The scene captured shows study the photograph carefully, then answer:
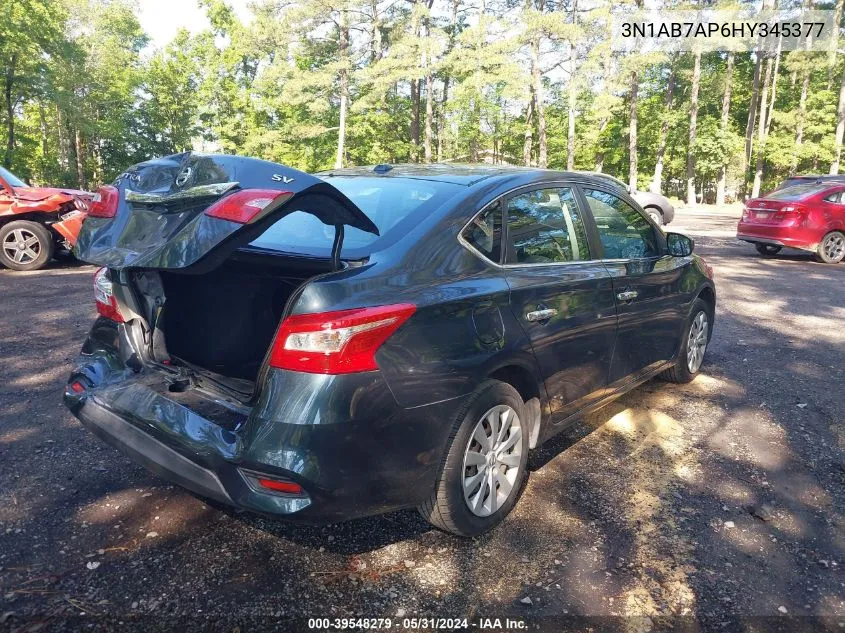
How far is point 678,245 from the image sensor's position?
4.39 meters

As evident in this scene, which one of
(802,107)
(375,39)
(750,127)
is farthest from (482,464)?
(802,107)

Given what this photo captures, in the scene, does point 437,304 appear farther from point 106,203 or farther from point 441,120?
point 441,120

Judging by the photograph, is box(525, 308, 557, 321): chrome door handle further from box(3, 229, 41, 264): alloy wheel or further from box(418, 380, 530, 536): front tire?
box(3, 229, 41, 264): alloy wheel

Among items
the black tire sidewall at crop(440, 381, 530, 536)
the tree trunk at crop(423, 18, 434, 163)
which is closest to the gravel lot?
the black tire sidewall at crop(440, 381, 530, 536)

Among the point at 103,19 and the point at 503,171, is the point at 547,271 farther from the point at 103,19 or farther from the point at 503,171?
the point at 103,19

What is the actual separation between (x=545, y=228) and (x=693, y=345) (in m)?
2.33

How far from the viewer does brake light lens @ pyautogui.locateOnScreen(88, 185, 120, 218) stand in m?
2.73

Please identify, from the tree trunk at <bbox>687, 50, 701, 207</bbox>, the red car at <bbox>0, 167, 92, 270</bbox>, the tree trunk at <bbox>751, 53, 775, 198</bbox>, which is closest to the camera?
the red car at <bbox>0, 167, 92, 270</bbox>

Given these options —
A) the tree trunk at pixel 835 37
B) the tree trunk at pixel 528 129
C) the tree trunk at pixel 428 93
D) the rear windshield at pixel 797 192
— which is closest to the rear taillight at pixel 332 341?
the rear windshield at pixel 797 192

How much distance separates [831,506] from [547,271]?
192 centimetres

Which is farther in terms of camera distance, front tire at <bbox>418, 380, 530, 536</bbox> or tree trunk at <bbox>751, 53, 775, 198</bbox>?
tree trunk at <bbox>751, 53, 775, 198</bbox>

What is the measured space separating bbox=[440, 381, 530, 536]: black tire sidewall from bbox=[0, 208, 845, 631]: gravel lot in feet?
0.33

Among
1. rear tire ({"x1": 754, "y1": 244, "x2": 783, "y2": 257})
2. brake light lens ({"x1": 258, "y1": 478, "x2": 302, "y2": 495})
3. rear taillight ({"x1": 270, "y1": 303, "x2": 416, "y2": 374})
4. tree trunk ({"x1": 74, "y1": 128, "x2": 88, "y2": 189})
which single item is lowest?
rear tire ({"x1": 754, "y1": 244, "x2": 783, "y2": 257})

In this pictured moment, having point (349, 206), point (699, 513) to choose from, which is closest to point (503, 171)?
point (349, 206)
